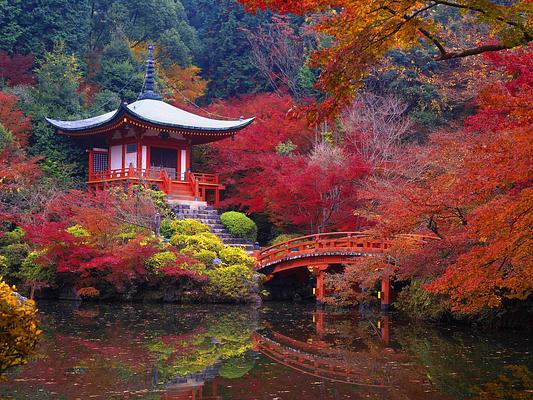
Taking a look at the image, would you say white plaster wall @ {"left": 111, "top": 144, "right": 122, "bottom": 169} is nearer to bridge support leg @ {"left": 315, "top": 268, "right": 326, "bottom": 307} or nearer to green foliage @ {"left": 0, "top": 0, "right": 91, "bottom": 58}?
green foliage @ {"left": 0, "top": 0, "right": 91, "bottom": 58}

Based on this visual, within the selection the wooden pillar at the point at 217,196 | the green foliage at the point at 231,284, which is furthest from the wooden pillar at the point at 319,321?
the wooden pillar at the point at 217,196

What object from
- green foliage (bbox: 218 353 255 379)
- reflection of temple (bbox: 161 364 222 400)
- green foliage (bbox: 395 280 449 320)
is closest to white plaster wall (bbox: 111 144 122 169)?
green foliage (bbox: 395 280 449 320)

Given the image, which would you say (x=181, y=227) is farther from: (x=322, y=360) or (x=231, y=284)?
(x=322, y=360)

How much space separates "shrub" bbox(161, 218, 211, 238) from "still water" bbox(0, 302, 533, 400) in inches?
186

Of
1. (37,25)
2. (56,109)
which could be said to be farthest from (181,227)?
(37,25)

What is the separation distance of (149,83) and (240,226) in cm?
863

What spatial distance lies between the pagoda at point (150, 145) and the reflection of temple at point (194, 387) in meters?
15.2

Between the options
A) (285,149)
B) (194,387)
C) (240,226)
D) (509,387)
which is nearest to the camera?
(194,387)

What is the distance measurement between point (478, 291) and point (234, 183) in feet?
50.1

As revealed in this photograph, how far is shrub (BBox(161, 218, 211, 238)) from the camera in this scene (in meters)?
21.6

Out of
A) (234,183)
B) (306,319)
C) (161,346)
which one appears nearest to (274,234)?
(234,183)

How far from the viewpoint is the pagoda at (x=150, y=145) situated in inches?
997

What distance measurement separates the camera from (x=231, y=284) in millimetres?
18984

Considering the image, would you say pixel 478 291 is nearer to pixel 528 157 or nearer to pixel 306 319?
pixel 528 157
